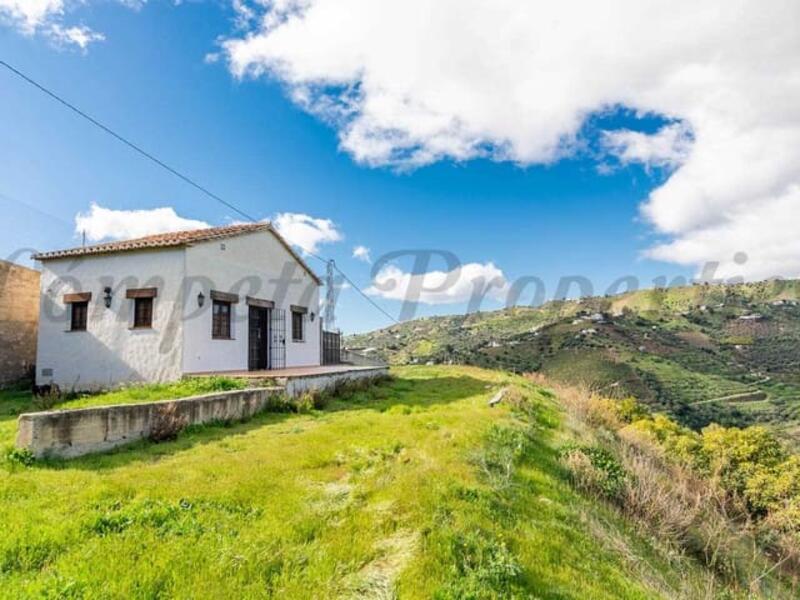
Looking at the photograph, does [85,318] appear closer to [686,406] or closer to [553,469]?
[553,469]

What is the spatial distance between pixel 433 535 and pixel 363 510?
0.87 meters

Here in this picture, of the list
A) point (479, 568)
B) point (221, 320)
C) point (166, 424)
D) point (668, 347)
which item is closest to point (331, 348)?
point (221, 320)

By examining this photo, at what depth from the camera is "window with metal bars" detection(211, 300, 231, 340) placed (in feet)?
45.4

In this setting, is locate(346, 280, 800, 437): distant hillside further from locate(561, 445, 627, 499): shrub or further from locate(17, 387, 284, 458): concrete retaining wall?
locate(17, 387, 284, 458): concrete retaining wall

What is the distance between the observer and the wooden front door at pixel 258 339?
15.7m

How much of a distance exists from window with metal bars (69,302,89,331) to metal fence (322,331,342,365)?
9.86 meters

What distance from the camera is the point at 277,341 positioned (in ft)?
55.8

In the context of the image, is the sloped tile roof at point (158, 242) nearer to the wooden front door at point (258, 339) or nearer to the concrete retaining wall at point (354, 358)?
the wooden front door at point (258, 339)

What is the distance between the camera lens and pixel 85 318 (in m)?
13.9

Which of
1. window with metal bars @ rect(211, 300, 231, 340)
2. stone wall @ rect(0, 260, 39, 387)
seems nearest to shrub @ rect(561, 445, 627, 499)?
window with metal bars @ rect(211, 300, 231, 340)

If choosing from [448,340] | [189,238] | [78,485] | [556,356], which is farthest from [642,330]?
[78,485]

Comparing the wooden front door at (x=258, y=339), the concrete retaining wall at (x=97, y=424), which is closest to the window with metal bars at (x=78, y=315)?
the wooden front door at (x=258, y=339)

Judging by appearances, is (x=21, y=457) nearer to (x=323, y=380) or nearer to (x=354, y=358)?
(x=323, y=380)

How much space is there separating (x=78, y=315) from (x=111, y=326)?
62.1 inches
